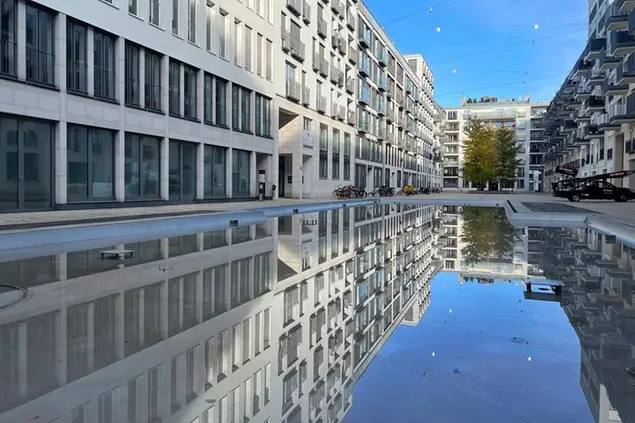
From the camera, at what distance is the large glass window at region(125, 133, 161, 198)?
75.8 ft

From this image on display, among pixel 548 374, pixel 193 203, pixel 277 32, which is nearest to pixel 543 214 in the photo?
pixel 193 203

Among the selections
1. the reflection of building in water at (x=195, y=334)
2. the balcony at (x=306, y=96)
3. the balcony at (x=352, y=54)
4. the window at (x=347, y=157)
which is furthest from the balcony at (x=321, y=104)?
the reflection of building in water at (x=195, y=334)

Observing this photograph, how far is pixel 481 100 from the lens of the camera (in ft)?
480

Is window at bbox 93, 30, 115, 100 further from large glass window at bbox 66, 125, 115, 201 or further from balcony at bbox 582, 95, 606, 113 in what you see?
balcony at bbox 582, 95, 606, 113

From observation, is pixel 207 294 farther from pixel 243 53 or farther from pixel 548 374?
pixel 243 53

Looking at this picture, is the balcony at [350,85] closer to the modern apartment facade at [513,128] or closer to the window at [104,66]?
the window at [104,66]

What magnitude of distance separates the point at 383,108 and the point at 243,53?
3682 cm

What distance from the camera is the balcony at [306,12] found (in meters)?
40.7

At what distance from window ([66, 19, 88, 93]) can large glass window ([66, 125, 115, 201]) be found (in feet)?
5.08

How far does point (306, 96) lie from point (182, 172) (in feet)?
57.9

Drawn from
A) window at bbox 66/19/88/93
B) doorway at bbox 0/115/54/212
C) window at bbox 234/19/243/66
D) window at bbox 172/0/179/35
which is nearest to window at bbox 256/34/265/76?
window at bbox 234/19/243/66

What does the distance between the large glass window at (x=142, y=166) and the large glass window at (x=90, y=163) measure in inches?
43.0

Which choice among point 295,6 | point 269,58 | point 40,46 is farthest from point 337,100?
point 40,46

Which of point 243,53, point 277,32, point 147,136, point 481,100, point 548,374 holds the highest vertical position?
point 481,100
